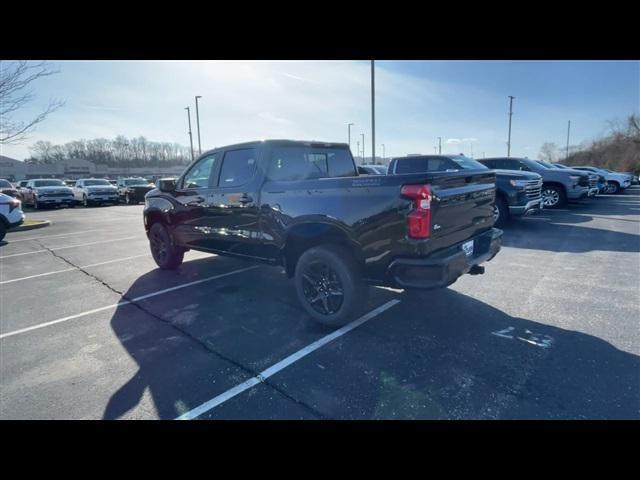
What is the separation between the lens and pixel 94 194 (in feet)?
72.6

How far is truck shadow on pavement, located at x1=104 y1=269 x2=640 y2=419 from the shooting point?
95.4 inches

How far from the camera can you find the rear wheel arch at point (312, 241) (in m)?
A: 3.47

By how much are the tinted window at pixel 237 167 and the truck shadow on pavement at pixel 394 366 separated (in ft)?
5.80

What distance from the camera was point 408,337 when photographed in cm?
345

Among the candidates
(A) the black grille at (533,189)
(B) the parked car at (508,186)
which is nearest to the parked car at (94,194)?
(B) the parked car at (508,186)

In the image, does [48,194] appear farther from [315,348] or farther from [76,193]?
[315,348]

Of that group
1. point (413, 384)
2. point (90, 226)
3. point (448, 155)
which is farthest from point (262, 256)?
point (90, 226)

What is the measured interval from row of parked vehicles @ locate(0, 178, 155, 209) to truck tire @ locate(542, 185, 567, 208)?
21722 millimetres

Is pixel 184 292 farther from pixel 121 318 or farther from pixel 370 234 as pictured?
Answer: pixel 370 234

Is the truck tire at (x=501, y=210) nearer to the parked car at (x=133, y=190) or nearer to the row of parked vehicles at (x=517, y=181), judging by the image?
the row of parked vehicles at (x=517, y=181)

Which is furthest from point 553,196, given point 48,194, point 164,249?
point 48,194

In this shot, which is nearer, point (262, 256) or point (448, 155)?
point (262, 256)

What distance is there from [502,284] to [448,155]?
4915 mm

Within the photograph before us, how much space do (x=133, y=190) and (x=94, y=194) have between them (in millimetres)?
2260
